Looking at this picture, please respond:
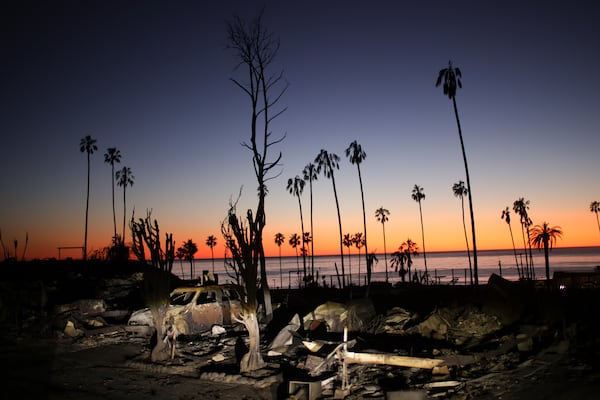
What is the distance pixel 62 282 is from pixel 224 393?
21855 millimetres

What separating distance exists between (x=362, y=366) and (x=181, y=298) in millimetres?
8099

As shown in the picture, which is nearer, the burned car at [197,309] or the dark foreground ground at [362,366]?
the dark foreground ground at [362,366]

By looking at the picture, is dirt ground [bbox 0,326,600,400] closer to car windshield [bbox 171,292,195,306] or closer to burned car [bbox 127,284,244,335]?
burned car [bbox 127,284,244,335]

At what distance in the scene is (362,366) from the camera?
9977 millimetres

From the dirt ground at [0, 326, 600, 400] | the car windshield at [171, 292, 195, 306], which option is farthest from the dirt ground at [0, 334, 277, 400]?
the car windshield at [171, 292, 195, 306]

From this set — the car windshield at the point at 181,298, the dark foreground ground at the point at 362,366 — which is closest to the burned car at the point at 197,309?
the car windshield at the point at 181,298

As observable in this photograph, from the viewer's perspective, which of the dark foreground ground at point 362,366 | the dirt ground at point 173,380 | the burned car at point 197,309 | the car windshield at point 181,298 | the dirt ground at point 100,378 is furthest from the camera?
the car windshield at point 181,298

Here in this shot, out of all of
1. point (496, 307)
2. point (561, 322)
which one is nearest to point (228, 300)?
point (496, 307)

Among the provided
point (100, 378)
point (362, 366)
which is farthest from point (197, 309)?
point (362, 366)

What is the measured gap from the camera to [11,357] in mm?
11758

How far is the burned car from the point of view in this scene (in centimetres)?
1377

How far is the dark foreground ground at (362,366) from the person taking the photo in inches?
316

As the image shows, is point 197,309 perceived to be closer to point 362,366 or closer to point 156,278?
point 156,278

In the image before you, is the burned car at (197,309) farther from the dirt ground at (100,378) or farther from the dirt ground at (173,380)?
the dirt ground at (173,380)
